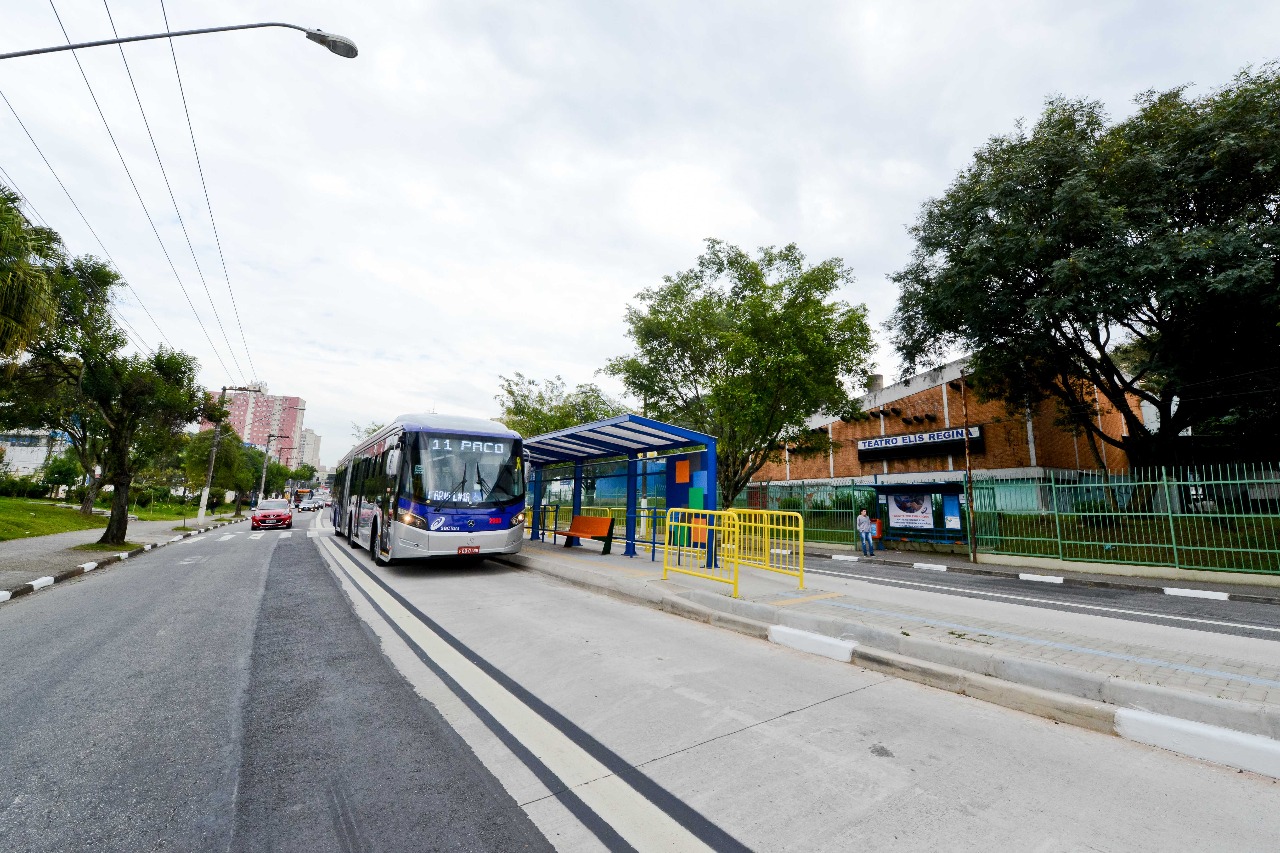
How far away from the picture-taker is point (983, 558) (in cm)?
1725

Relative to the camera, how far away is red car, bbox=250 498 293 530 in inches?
1081

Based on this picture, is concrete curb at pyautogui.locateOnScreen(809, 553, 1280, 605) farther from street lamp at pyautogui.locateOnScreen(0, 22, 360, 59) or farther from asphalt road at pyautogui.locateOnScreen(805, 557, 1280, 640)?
street lamp at pyautogui.locateOnScreen(0, 22, 360, 59)

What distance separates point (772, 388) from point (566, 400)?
54.7 ft

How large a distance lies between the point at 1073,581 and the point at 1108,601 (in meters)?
3.75

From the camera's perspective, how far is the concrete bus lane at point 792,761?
8.26ft

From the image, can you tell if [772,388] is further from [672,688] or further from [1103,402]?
[1103,402]

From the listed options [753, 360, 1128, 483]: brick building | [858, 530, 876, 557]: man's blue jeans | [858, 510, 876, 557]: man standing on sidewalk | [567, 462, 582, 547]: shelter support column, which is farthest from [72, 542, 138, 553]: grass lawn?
[753, 360, 1128, 483]: brick building

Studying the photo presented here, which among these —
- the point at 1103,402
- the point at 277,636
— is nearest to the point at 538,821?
the point at 277,636

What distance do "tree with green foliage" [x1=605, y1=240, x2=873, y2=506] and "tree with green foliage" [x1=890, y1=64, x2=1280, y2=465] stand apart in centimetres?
390

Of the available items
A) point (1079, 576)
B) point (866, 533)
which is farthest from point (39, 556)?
point (1079, 576)

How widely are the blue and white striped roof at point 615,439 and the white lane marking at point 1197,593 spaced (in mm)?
9984

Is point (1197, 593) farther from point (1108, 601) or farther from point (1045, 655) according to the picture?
point (1045, 655)

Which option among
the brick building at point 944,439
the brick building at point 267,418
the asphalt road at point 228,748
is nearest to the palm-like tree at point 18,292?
the asphalt road at point 228,748

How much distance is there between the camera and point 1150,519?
13.7 metres
